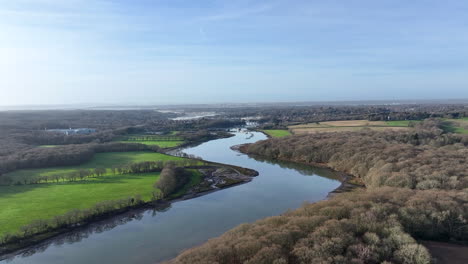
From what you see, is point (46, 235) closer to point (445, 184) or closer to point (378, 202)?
point (378, 202)

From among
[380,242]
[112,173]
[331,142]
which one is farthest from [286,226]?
[331,142]

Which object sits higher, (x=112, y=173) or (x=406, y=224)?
(x=406, y=224)

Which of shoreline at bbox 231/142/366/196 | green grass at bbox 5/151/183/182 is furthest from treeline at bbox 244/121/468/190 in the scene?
green grass at bbox 5/151/183/182

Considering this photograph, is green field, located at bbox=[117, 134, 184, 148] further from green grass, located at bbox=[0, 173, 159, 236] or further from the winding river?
the winding river

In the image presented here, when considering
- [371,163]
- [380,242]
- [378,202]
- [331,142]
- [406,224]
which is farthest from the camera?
[331,142]

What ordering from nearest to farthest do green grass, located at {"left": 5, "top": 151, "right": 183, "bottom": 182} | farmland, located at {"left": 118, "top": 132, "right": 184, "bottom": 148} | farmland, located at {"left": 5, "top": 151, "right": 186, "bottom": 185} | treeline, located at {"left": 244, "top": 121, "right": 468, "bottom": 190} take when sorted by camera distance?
treeline, located at {"left": 244, "top": 121, "right": 468, "bottom": 190} < farmland, located at {"left": 5, "top": 151, "right": 186, "bottom": 185} < green grass, located at {"left": 5, "top": 151, "right": 183, "bottom": 182} < farmland, located at {"left": 118, "top": 132, "right": 184, "bottom": 148}

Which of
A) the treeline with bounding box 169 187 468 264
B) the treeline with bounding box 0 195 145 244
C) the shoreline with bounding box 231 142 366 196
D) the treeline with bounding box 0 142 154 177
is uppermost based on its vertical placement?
the treeline with bounding box 169 187 468 264

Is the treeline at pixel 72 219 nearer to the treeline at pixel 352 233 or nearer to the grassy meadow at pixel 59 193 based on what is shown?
the grassy meadow at pixel 59 193
